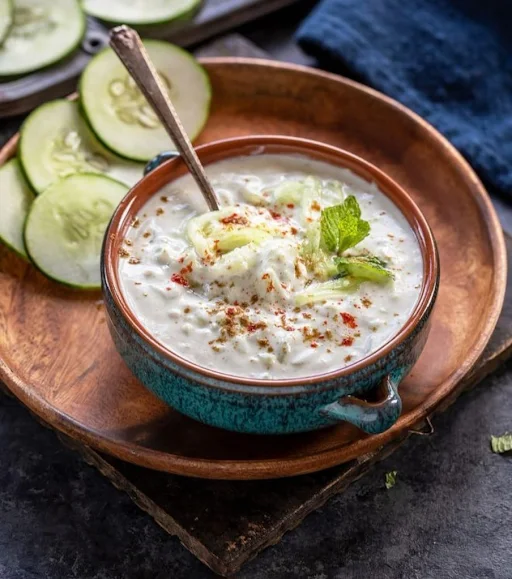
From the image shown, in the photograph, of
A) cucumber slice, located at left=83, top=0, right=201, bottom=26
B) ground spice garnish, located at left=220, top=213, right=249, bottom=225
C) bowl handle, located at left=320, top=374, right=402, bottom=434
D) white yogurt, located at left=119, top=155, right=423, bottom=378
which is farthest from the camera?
cucumber slice, located at left=83, top=0, right=201, bottom=26

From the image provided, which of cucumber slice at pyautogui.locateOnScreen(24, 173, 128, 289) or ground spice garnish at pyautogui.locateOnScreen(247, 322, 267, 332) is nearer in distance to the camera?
ground spice garnish at pyautogui.locateOnScreen(247, 322, 267, 332)

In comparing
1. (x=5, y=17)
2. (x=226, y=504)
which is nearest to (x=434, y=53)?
(x=5, y=17)

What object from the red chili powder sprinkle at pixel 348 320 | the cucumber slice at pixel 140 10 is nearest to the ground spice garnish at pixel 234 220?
the red chili powder sprinkle at pixel 348 320

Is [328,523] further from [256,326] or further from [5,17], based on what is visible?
[5,17]

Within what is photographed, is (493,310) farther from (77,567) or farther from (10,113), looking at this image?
(10,113)

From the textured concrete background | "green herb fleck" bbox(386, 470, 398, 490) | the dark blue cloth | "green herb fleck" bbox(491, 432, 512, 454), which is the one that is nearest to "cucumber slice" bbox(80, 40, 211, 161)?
the dark blue cloth

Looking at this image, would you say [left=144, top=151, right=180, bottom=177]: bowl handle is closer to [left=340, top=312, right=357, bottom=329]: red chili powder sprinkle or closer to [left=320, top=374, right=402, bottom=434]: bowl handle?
[left=340, top=312, right=357, bottom=329]: red chili powder sprinkle

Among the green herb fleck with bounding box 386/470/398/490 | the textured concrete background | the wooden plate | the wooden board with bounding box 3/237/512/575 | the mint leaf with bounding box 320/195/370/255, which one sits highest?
the mint leaf with bounding box 320/195/370/255
